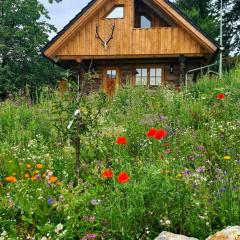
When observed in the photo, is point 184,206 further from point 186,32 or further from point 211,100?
point 186,32

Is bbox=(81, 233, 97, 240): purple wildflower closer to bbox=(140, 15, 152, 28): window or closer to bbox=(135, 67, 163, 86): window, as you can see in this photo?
bbox=(135, 67, 163, 86): window

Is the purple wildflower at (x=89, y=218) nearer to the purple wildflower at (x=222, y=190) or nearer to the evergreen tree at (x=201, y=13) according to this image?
the purple wildflower at (x=222, y=190)

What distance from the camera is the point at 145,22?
20.8 metres

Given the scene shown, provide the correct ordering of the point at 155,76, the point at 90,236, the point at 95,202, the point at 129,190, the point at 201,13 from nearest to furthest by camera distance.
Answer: the point at 90,236
the point at 95,202
the point at 129,190
the point at 155,76
the point at 201,13

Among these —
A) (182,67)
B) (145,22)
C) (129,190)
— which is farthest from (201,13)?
(129,190)

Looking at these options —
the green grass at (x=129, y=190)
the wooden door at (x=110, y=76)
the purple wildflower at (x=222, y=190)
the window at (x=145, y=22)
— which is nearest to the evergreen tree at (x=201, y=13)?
the window at (x=145, y=22)

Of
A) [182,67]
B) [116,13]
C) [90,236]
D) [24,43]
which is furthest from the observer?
[24,43]

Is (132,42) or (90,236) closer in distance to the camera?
(90,236)

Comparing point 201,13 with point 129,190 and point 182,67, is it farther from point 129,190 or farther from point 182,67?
point 129,190

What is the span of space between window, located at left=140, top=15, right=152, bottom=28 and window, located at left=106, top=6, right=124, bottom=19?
4.59ft

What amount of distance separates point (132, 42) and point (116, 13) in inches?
64.8

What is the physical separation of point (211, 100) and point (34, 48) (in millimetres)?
24222

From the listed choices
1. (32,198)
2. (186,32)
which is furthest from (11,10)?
(32,198)

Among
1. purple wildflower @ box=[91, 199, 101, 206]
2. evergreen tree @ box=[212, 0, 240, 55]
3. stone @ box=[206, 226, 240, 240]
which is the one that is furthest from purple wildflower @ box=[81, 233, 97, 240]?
evergreen tree @ box=[212, 0, 240, 55]
